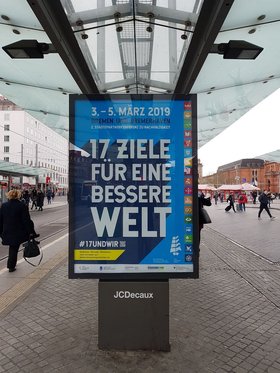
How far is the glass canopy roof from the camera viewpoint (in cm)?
355

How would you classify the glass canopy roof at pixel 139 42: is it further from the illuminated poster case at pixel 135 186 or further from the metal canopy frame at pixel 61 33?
the illuminated poster case at pixel 135 186

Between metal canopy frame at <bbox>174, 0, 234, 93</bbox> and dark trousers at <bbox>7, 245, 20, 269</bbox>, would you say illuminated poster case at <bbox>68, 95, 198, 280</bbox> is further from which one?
dark trousers at <bbox>7, 245, 20, 269</bbox>

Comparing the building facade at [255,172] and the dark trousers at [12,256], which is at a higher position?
the building facade at [255,172]

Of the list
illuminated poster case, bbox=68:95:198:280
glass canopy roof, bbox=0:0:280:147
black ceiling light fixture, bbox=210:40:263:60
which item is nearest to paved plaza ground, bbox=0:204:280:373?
illuminated poster case, bbox=68:95:198:280

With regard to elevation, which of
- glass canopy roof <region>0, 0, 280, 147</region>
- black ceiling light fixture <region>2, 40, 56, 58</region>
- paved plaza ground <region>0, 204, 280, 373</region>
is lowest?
paved plaza ground <region>0, 204, 280, 373</region>

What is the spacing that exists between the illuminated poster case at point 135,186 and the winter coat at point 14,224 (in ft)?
11.3

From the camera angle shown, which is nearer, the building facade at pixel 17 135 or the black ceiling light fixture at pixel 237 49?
the black ceiling light fixture at pixel 237 49

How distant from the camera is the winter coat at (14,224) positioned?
20.5 ft

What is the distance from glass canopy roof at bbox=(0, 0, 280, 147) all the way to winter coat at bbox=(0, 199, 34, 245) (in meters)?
2.58

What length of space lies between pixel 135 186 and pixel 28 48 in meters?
2.41

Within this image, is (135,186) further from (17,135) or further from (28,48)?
(17,135)

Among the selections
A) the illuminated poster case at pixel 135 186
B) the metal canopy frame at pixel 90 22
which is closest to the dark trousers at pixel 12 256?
the metal canopy frame at pixel 90 22

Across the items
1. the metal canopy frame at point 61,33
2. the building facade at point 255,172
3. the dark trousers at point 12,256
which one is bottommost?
the dark trousers at point 12,256

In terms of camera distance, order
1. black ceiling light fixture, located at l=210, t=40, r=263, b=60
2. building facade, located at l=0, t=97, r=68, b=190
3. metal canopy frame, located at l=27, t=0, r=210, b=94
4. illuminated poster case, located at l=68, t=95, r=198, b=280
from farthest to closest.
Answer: building facade, located at l=0, t=97, r=68, b=190 < black ceiling light fixture, located at l=210, t=40, r=263, b=60 < metal canopy frame, located at l=27, t=0, r=210, b=94 < illuminated poster case, located at l=68, t=95, r=198, b=280
